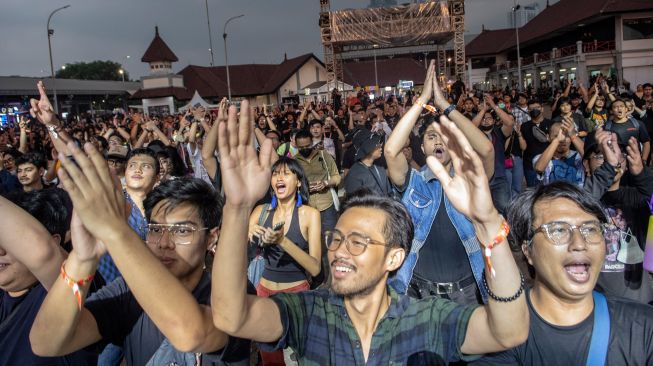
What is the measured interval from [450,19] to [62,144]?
138 feet

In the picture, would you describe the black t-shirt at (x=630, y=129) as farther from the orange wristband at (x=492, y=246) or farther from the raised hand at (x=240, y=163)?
the raised hand at (x=240, y=163)

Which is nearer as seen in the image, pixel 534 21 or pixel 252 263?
pixel 252 263

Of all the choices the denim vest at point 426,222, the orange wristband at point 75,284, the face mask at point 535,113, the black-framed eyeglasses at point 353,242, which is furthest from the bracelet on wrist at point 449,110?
Answer: the face mask at point 535,113

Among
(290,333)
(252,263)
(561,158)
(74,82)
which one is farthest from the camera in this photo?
(74,82)

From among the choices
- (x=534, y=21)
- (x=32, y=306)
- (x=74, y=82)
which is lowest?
(x=32, y=306)

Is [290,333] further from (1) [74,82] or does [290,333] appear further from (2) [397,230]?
(1) [74,82]

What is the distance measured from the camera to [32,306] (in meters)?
2.21

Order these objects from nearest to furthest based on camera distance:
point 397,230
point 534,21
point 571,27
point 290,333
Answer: point 290,333 → point 397,230 → point 571,27 → point 534,21

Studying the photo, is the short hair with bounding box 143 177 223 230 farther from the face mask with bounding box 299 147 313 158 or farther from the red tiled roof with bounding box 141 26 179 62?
the red tiled roof with bounding box 141 26 179 62

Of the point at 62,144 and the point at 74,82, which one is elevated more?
the point at 74,82

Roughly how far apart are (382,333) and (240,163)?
888 mm

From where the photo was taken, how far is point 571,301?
2148 millimetres

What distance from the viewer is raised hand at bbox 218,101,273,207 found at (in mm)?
1764

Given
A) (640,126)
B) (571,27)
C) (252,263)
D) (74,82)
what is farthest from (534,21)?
(252,263)
